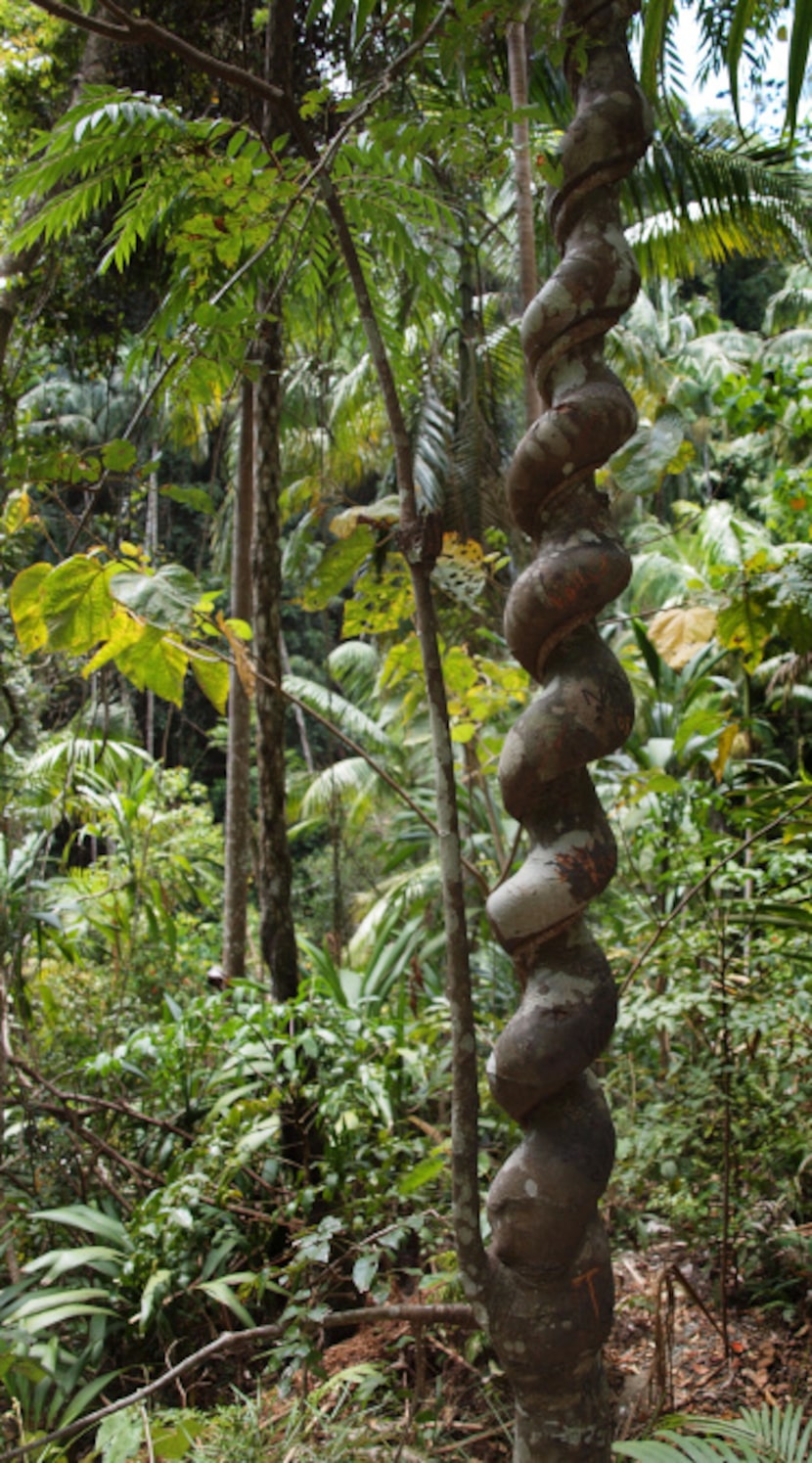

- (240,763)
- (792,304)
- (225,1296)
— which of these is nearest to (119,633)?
(225,1296)

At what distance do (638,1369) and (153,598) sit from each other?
154cm

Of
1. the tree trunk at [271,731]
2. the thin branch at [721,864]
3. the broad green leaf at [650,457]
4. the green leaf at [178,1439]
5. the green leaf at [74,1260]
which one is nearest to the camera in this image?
the green leaf at [178,1439]

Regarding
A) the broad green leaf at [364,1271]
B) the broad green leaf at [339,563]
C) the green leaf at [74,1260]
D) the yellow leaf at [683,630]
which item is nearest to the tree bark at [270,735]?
the broad green leaf at [339,563]

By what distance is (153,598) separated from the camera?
1517 mm

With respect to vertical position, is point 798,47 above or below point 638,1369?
above

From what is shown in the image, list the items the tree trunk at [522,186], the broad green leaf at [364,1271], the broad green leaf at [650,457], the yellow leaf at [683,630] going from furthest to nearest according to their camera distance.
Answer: the yellow leaf at [683,630], the tree trunk at [522,186], the broad green leaf at [650,457], the broad green leaf at [364,1271]

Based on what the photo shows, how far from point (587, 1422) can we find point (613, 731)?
0.63 m

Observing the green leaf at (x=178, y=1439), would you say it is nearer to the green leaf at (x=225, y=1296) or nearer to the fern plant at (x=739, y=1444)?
the green leaf at (x=225, y=1296)

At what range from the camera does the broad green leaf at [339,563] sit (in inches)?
67.9

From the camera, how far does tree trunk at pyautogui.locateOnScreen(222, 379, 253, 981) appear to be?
12.1ft

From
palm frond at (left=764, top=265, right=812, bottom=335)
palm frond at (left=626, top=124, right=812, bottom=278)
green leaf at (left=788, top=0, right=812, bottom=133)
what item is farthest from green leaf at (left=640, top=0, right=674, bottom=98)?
palm frond at (left=764, top=265, right=812, bottom=335)

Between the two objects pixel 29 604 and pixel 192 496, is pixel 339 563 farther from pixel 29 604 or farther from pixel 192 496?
pixel 29 604

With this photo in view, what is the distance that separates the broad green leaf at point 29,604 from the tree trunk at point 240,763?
1.67 meters

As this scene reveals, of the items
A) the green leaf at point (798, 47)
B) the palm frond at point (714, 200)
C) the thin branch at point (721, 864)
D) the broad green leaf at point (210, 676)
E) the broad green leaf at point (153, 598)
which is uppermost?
the palm frond at point (714, 200)
